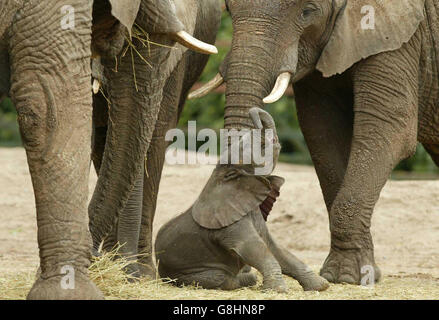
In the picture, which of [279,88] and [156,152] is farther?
[156,152]

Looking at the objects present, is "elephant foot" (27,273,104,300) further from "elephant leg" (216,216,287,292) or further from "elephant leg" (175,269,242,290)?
"elephant leg" (175,269,242,290)

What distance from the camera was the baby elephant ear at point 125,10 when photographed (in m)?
4.78

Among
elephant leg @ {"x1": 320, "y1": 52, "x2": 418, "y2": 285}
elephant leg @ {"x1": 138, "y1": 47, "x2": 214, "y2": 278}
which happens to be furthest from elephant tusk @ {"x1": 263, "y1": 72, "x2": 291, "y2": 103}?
elephant leg @ {"x1": 138, "y1": 47, "x2": 214, "y2": 278}

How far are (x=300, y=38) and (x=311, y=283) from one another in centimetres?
154

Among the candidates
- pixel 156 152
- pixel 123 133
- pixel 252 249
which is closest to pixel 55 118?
pixel 123 133

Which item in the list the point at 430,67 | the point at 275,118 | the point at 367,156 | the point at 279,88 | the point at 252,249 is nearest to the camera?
the point at 252,249

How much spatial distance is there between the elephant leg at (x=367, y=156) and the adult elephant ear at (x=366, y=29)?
0.26ft

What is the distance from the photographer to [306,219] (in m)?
9.53

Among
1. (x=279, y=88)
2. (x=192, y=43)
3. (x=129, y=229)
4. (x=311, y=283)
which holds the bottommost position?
(x=311, y=283)

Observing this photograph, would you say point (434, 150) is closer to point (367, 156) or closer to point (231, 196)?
point (367, 156)

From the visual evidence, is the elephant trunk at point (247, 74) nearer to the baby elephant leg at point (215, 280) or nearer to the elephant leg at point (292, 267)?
the elephant leg at point (292, 267)

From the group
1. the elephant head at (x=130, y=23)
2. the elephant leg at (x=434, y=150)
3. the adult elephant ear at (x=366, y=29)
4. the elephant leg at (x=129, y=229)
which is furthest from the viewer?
the elephant leg at (x=434, y=150)

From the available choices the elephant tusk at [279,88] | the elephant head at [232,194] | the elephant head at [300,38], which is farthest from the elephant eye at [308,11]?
the elephant head at [232,194]
